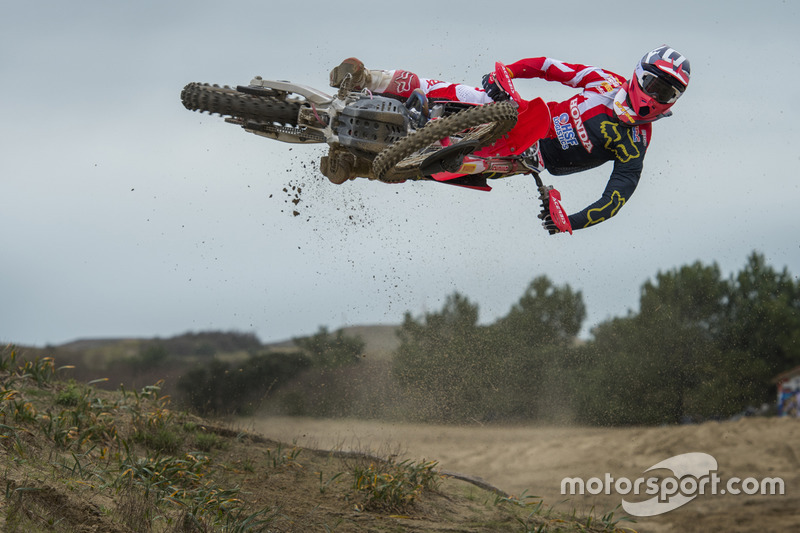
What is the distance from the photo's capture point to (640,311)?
16.1 metres

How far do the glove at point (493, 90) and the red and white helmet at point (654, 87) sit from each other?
3.98 feet

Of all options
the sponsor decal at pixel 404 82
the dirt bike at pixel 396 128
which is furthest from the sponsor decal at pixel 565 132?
the sponsor decal at pixel 404 82

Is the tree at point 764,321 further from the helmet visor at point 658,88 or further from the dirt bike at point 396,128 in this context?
the dirt bike at point 396,128

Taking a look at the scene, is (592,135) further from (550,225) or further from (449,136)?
(449,136)

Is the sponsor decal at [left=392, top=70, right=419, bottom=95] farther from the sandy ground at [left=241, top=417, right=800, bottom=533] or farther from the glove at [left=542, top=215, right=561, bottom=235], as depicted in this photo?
the sandy ground at [left=241, top=417, right=800, bottom=533]

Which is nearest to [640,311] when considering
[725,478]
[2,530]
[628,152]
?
[725,478]

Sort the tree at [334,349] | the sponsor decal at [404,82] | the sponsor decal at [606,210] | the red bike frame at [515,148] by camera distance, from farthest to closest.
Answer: the tree at [334,349] < the sponsor decal at [606,210] < the sponsor decal at [404,82] < the red bike frame at [515,148]

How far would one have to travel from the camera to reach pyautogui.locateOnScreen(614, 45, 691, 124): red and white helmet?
6.62 m

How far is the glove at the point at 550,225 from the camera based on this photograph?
6.70 meters

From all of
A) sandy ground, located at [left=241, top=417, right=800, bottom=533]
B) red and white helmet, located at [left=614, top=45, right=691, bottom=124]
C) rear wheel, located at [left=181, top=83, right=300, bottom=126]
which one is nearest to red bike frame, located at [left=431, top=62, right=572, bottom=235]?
red and white helmet, located at [left=614, top=45, right=691, bottom=124]

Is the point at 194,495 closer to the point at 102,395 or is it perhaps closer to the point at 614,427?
the point at 102,395

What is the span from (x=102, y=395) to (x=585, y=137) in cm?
586

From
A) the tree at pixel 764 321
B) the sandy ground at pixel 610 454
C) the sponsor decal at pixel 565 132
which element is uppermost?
the sponsor decal at pixel 565 132

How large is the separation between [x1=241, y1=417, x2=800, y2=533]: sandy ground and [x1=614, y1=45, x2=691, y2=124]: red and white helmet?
524cm
